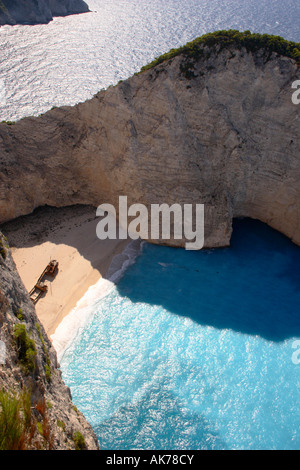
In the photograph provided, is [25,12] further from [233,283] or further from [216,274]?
[233,283]

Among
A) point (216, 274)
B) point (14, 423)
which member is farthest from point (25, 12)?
point (14, 423)

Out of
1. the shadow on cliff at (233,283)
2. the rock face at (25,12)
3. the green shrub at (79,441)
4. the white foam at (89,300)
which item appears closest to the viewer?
the green shrub at (79,441)

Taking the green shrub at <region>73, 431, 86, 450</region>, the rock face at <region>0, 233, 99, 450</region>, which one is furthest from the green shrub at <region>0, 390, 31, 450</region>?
the green shrub at <region>73, 431, 86, 450</region>

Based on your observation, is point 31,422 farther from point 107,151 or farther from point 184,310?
point 107,151

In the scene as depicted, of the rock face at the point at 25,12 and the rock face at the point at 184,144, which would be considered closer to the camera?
the rock face at the point at 184,144

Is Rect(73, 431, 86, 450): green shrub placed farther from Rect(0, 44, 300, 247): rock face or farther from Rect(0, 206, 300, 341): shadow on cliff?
Rect(0, 44, 300, 247): rock face

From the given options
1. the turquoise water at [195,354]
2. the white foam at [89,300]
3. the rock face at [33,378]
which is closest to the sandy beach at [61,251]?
the white foam at [89,300]

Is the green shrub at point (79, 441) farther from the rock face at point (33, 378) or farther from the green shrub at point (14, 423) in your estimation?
the green shrub at point (14, 423)

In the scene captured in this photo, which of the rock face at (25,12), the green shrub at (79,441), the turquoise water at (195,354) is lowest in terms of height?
the turquoise water at (195,354)
